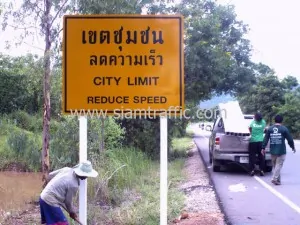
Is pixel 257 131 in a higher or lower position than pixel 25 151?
higher

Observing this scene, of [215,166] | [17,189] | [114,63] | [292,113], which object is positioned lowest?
[17,189]

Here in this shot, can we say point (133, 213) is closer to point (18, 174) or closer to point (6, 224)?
point (6, 224)

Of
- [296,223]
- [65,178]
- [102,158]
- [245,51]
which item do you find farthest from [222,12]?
[65,178]

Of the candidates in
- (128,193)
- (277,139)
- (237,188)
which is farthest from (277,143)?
(128,193)

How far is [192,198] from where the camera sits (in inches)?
366

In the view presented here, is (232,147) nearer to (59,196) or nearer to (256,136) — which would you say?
(256,136)

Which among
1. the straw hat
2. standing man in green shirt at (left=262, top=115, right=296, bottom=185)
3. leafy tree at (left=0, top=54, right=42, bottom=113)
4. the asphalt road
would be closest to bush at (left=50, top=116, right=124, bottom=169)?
the asphalt road

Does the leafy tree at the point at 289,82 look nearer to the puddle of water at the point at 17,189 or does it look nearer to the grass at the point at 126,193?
the puddle of water at the point at 17,189

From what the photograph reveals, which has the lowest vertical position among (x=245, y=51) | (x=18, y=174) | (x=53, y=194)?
(x=18, y=174)

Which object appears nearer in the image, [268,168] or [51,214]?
[51,214]

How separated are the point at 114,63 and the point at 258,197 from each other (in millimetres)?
6285

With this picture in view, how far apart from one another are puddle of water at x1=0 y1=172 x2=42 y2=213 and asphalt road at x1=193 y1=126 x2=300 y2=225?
4.69m

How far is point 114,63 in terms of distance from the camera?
169 inches

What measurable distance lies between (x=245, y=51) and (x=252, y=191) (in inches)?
554
